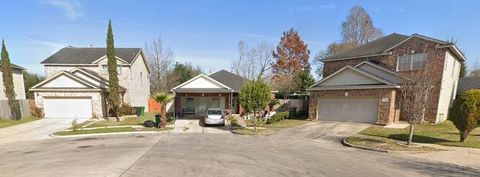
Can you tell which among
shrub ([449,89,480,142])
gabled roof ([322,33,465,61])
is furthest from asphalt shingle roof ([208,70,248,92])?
shrub ([449,89,480,142])

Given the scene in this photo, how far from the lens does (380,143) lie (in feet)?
40.0

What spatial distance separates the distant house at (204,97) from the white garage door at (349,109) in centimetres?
857

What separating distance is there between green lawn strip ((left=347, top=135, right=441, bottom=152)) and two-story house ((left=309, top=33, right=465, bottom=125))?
5274 millimetres

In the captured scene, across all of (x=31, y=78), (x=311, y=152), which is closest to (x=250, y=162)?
(x=311, y=152)

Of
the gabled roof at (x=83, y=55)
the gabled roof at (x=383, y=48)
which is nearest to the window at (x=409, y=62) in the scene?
the gabled roof at (x=383, y=48)

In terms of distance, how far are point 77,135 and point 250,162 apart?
41.0ft

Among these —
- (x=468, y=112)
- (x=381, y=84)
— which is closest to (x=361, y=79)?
(x=381, y=84)

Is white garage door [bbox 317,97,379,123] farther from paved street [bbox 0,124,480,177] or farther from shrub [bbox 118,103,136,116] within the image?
shrub [bbox 118,103,136,116]

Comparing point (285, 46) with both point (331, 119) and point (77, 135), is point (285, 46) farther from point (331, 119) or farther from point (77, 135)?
point (77, 135)

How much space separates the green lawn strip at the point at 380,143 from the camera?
1106 centimetres

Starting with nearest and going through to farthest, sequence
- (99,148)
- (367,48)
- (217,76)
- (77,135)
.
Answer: (99,148) → (77,135) → (367,48) → (217,76)

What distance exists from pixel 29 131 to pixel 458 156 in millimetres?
24247

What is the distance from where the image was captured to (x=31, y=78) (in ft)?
146

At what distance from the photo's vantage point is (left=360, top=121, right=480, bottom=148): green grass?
12.2m
